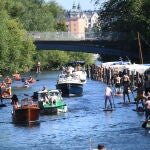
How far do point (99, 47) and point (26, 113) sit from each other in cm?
8188

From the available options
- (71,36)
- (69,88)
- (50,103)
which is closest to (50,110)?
(50,103)

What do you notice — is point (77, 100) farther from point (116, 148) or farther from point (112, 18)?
point (112, 18)

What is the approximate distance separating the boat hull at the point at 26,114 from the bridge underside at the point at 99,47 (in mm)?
67660

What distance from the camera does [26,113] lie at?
6656cm

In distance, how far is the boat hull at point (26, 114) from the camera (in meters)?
66.3

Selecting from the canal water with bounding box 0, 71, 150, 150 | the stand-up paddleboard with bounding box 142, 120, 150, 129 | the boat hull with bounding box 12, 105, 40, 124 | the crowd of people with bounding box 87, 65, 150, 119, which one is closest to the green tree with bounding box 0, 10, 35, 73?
the crowd of people with bounding box 87, 65, 150, 119

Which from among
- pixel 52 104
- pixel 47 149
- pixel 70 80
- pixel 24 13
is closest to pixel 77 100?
pixel 70 80

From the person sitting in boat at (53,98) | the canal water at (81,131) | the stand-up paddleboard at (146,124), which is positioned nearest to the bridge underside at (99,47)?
the canal water at (81,131)

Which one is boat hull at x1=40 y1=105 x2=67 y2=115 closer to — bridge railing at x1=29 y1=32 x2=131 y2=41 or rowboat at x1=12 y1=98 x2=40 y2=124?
rowboat at x1=12 y1=98 x2=40 y2=124

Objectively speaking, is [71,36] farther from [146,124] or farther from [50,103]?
[146,124]

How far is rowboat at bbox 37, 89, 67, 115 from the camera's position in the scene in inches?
2879

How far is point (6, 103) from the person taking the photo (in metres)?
87.5

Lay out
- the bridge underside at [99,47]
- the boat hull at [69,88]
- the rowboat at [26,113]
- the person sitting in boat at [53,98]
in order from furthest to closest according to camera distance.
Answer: the bridge underside at [99,47], the boat hull at [69,88], the person sitting in boat at [53,98], the rowboat at [26,113]

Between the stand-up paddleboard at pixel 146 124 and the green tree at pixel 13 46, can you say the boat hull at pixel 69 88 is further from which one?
the green tree at pixel 13 46
